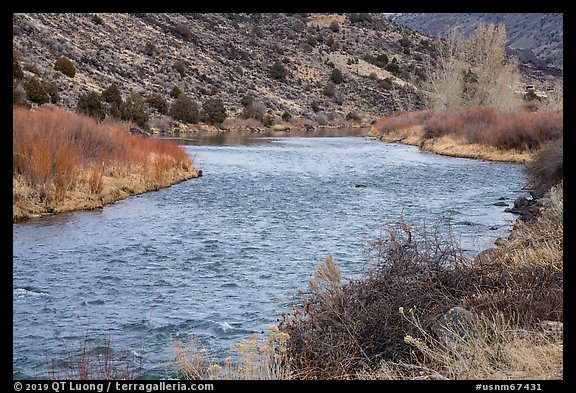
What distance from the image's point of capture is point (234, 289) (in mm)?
10148

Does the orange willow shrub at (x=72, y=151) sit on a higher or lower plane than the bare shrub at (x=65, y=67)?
lower

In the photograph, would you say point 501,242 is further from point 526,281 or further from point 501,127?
point 501,127

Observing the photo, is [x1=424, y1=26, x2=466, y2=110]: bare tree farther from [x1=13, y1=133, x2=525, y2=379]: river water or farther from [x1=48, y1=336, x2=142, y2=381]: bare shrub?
[x1=48, y1=336, x2=142, y2=381]: bare shrub

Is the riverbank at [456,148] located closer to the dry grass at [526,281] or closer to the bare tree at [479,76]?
the bare tree at [479,76]

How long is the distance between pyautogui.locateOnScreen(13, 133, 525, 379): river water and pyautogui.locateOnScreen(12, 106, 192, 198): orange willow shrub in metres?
1.17

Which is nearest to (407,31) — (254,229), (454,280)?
(254,229)

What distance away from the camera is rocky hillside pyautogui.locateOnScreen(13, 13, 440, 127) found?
5019 cm

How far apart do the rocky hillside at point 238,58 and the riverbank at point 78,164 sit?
1112 centimetres

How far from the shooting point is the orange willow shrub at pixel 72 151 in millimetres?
15977

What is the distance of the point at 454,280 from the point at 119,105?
39585mm

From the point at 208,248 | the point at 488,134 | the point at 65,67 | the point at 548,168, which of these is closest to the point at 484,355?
the point at 208,248

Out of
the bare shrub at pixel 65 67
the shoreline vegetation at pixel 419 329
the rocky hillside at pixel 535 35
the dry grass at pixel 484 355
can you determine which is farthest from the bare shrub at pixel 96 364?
the rocky hillside at pixel 535 35

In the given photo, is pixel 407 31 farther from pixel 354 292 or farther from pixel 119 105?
pixel 354 292

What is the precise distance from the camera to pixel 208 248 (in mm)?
12969
